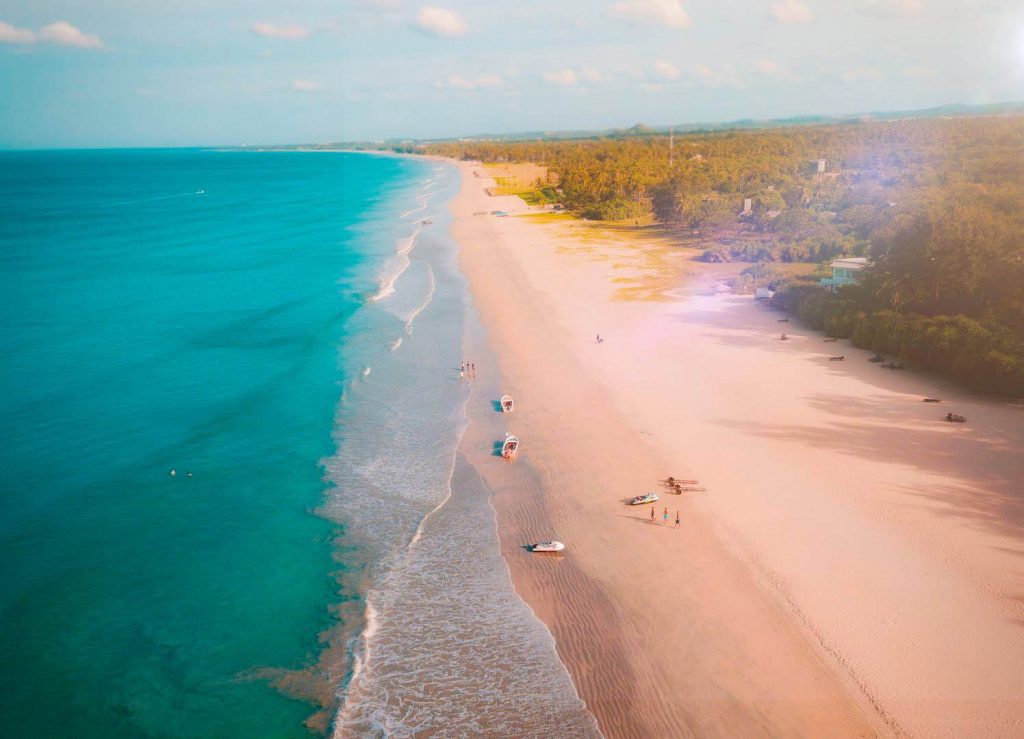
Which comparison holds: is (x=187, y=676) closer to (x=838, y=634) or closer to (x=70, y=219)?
(x=838, y=634)

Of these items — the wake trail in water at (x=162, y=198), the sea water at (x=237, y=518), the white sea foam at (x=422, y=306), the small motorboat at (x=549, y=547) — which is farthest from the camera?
the wake trail in water at (x=162, y=198)

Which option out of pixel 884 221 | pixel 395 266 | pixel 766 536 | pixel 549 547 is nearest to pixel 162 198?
pixel 395 266

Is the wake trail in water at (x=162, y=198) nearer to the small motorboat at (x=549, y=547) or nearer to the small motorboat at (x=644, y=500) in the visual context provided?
the small motorboat at (x=549, y=547)

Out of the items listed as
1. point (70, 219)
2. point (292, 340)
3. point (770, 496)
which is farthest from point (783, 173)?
point (70, 219)

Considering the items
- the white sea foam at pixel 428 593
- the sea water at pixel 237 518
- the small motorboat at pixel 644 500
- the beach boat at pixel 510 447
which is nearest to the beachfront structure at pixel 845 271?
the sea water at pixel 237 518

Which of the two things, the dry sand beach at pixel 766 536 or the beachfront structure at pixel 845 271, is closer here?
the dry sand beach at pixel 766 536

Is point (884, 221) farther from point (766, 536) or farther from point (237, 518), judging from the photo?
point (237, 518)
